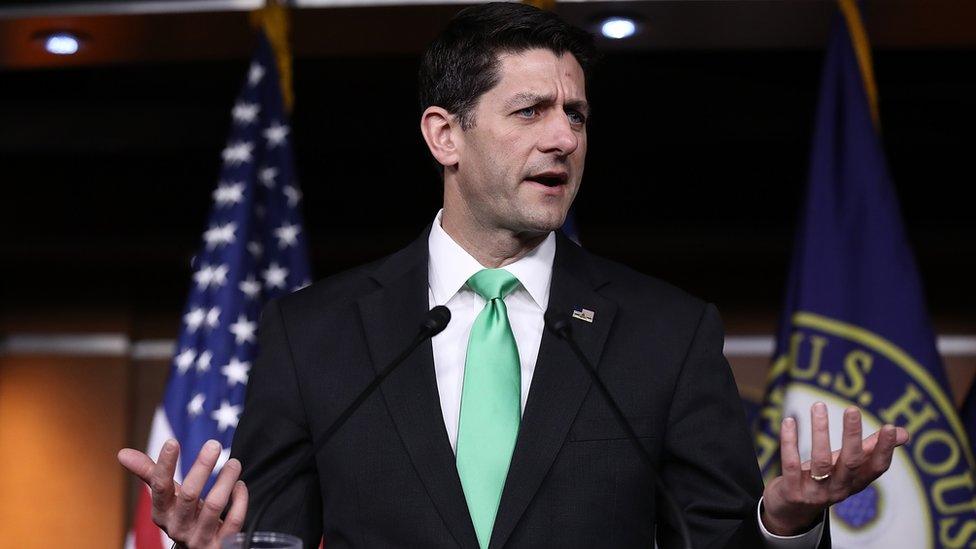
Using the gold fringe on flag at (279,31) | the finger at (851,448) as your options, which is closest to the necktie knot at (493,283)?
the finger at (851,448)

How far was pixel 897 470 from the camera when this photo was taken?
120 inches

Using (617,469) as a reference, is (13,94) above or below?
above

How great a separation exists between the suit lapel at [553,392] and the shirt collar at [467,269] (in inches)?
1.0

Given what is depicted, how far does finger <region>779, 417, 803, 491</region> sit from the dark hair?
0.81 meters

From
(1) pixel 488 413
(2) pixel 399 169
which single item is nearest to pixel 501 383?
(1) pixel 488 413

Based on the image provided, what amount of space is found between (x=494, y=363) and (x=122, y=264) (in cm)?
340

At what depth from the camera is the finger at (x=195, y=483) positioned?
5.04 feet

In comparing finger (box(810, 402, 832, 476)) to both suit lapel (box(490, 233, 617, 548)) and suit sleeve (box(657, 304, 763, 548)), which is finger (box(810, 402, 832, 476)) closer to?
suit sleeve (box(657, 304, 763, 548))

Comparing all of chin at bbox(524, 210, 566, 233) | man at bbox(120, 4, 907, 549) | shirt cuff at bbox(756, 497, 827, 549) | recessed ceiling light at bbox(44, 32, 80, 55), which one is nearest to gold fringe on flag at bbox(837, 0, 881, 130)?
man at bbox(120, 4, 907, 549)

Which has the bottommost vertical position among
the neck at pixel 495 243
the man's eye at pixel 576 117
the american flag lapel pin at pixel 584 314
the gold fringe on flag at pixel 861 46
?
the american flag lapel pin at pixel 584 314

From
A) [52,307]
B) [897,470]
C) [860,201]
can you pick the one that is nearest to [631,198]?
[860,201]

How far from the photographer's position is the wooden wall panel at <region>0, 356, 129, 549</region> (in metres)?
4.80

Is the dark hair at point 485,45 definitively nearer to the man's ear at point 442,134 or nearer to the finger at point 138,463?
the man's ear at point 442,134

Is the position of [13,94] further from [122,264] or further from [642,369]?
[642,369]
